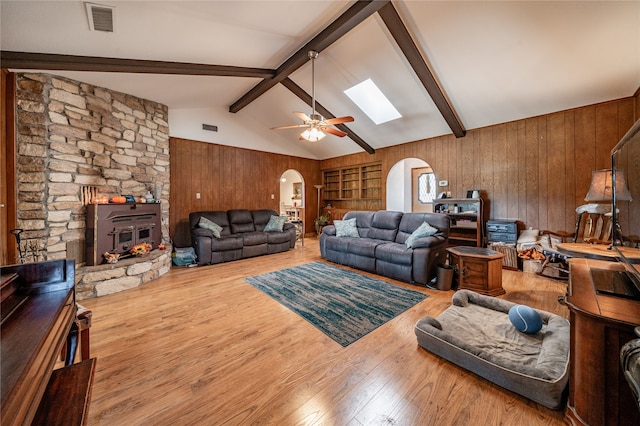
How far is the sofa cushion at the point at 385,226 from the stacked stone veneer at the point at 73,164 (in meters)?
3.75

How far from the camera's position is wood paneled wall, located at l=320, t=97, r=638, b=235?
381 centimetres

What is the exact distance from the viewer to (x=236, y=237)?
16.5 ft

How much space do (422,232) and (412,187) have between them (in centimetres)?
437

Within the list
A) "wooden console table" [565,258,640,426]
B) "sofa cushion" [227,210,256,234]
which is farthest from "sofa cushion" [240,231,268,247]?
"wooden console table" [565,258,640,426]

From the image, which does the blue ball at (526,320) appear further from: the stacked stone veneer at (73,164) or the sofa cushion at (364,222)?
the stacked stone veneer at (73,164)

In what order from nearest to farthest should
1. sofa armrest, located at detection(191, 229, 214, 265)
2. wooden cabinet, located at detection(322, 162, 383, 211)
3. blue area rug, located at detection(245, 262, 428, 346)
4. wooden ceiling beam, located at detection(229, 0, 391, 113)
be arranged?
blue area rug, located at detection(245, 262, 428, 346) → wooden ceiling beam, located at detection(229, 0, 391, 113) → sofa armrest, located at detection(191, 229, 214, 265) → wooden cabinet, located at detection(322, 162, 383, 211)

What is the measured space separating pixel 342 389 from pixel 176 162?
5496 mm

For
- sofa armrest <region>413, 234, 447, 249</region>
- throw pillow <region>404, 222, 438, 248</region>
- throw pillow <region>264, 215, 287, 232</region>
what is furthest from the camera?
throw pillow <region>264, 215, 287, 232</region>

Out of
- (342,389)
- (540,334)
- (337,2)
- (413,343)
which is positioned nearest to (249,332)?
(342,389)

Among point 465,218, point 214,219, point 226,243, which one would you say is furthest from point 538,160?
point 214,219

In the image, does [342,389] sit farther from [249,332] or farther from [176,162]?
[176,162]

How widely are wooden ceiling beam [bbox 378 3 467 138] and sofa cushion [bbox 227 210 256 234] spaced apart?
4579 mm

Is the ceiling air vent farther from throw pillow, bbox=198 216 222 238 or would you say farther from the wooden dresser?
throw pillow, bbox=198 216 222 238

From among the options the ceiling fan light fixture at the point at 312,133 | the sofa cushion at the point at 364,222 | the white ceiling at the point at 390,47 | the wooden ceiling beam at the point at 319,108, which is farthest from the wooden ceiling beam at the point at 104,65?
the sofa cushion at the point at 364,222
